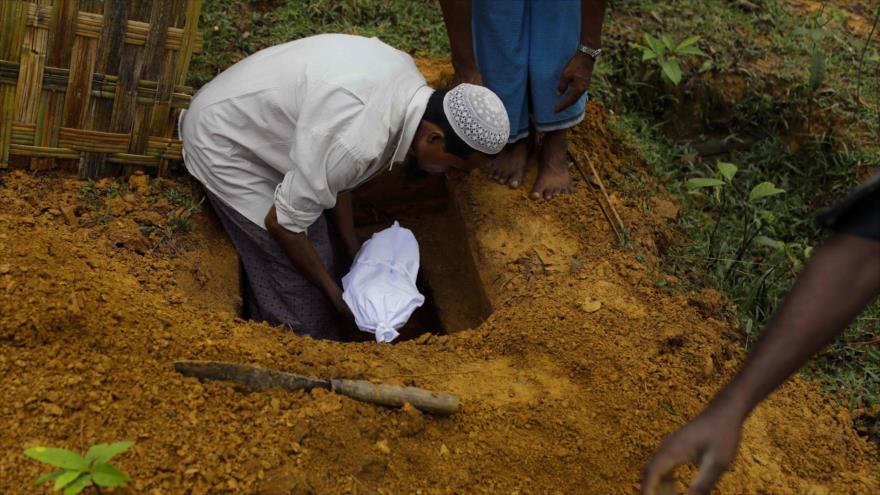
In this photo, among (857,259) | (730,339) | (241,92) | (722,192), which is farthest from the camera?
(722,192)

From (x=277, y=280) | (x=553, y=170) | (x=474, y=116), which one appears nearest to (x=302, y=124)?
(x=474, y=116)

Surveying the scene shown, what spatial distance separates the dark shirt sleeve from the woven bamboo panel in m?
2.26

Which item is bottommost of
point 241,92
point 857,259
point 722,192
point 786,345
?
point 722,192

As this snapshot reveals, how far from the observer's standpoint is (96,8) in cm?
289

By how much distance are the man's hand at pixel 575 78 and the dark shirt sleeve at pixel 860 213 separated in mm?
2046

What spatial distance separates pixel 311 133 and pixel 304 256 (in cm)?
58

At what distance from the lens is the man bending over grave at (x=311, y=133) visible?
283 cm

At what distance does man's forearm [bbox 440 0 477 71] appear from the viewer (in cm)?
326

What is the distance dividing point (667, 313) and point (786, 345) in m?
1.69

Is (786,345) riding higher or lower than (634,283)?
higher

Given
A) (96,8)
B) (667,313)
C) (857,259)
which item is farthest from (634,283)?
(96,8)

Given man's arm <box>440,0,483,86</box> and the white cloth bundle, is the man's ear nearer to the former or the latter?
man's arm <box>440,0,483,86</box>

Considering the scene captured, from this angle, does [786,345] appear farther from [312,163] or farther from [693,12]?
[693,12]

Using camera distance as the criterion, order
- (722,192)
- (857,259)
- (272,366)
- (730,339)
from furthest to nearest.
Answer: (722,192), (730,339), (272,366), (857,259)
